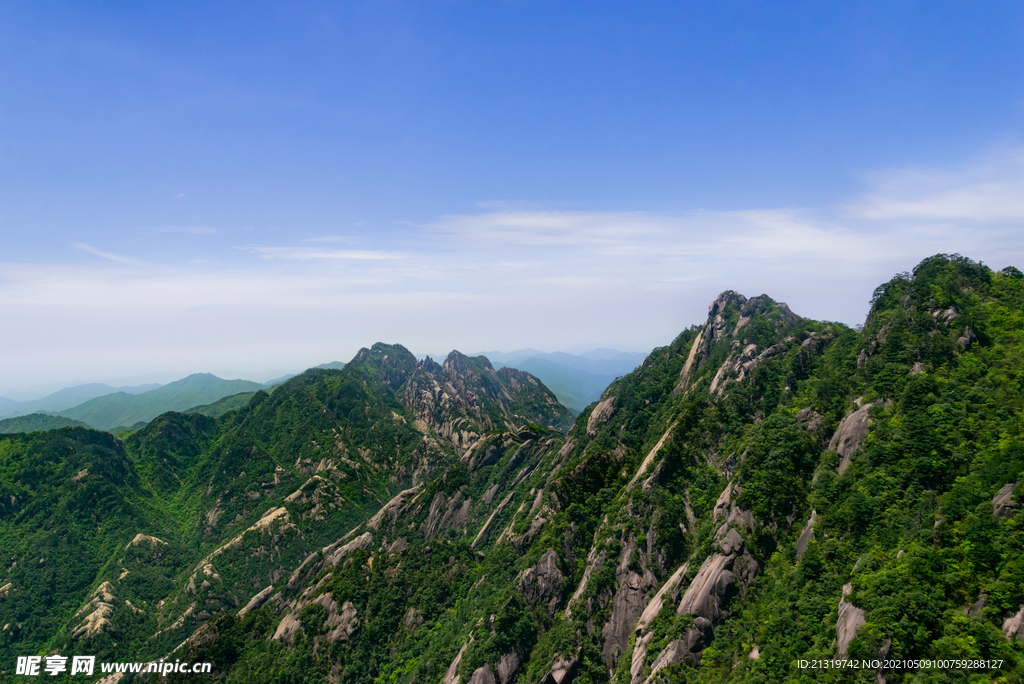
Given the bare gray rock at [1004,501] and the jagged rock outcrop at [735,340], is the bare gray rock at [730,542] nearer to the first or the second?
the bare gray rock at [1004,501]

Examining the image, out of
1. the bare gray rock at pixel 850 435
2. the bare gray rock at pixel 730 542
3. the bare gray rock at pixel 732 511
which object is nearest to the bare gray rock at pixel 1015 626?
the bare gray rock at pixel 850 435

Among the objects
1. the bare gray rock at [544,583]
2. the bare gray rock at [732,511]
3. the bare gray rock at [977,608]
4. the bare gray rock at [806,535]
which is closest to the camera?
the bare gray rock at [977,608]

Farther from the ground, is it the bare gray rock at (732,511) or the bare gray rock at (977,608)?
the bare gray rock at (977,608)

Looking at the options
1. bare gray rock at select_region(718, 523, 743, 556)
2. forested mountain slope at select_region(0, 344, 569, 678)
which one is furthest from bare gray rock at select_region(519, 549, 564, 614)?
forested mountain slope at select_region(0, 344, 569, 678)

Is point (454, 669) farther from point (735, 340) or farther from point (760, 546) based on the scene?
point (735, 340)

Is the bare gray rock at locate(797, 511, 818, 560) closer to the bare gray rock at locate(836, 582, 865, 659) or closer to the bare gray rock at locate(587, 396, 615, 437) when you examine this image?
the bare gray rock at locate(836, 582, 865, 659)

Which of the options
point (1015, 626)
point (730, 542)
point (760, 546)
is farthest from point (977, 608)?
point (730, 542)
